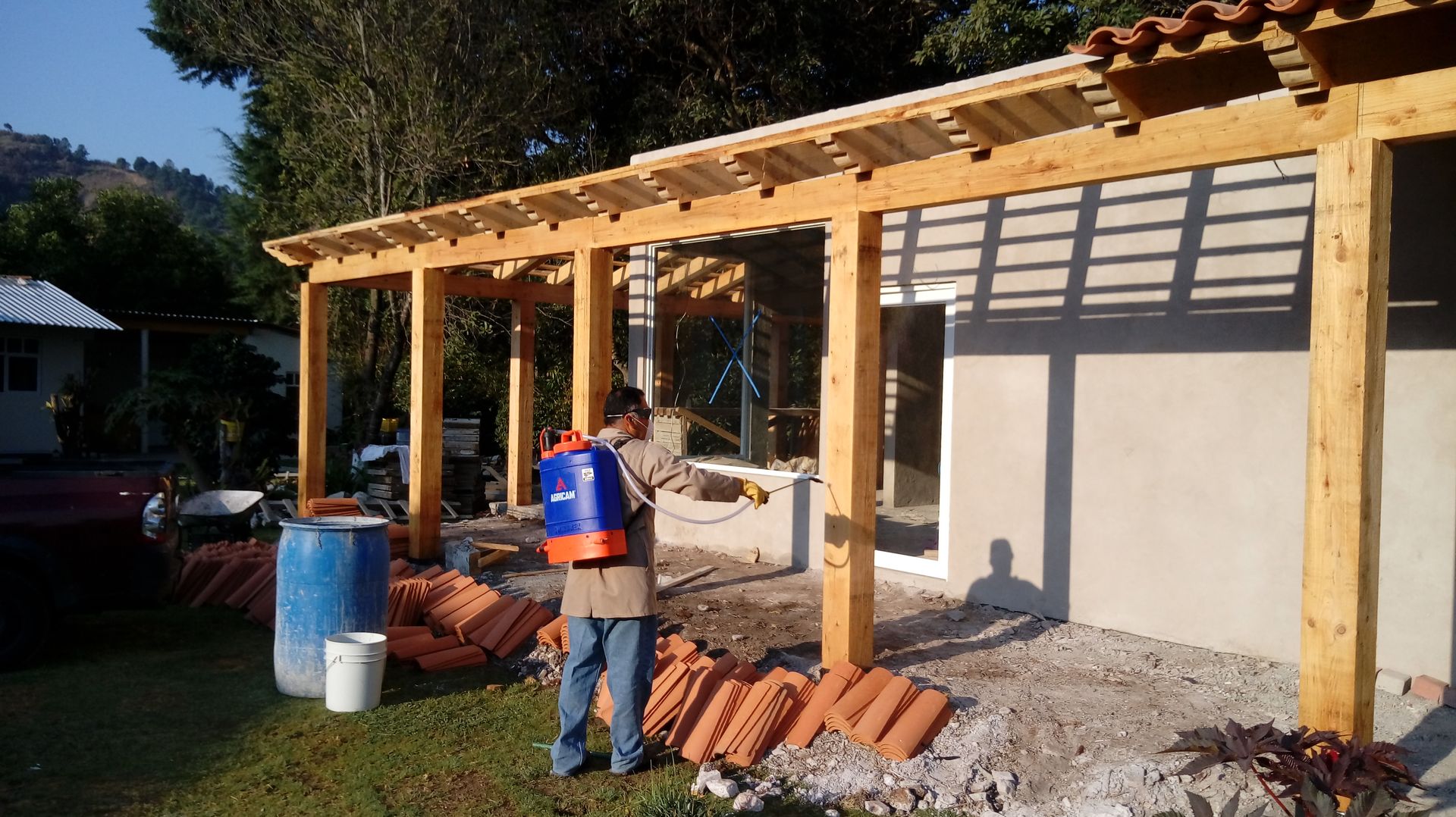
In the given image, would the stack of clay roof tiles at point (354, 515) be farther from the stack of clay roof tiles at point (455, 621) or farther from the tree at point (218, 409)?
the tree at point (218, 409)

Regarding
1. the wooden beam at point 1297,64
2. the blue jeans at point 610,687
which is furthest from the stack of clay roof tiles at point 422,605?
the wooden beam at point 1297,64

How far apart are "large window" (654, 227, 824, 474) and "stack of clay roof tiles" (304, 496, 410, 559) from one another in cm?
Answer: 263

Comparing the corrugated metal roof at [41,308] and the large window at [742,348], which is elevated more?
the corrugated metal roof at [41,308]

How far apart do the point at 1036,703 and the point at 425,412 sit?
6.16 meters

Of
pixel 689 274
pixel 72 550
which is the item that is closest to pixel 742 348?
pixel 689 274

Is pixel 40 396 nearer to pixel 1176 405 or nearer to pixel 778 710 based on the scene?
pixel 778 710

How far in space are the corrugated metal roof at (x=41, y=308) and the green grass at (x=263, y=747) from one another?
57.8ft

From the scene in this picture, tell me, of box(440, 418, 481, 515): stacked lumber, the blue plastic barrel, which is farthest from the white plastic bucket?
box(440, 418, 481, 515): stacked lumber

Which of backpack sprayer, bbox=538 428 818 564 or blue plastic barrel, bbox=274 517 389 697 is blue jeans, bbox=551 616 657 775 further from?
blue plastic barrel, bbox=274 517 389 697

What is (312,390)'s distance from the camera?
11227 mm

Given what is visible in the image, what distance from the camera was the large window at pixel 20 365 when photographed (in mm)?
22047

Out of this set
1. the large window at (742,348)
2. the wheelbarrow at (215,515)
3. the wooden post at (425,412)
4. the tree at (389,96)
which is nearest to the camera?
the large window at (742,348)

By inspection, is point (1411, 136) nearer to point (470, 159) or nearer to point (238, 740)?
point (238, 740)

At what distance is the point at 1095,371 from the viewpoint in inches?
277
